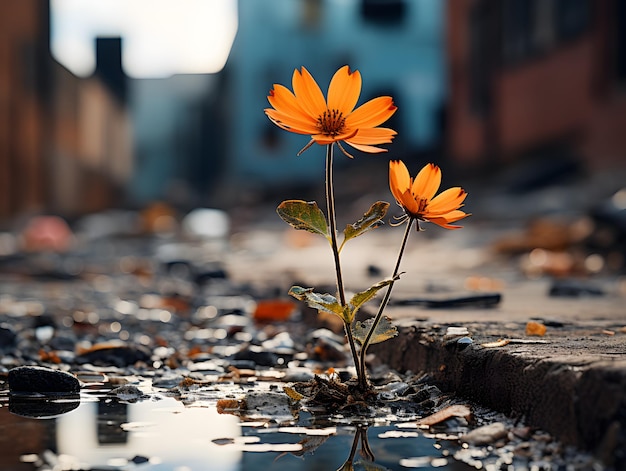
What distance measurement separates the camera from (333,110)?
1656mm

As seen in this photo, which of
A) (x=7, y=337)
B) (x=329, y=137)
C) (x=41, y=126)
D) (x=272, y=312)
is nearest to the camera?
(x=329, y=137)

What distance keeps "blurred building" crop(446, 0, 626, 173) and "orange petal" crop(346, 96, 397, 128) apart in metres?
10.1

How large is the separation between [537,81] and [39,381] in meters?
12.7

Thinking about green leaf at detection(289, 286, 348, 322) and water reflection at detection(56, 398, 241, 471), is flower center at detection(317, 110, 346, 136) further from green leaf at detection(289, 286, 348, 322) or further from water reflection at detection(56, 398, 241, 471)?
water reflection at detection(56, 398, 241, 471)

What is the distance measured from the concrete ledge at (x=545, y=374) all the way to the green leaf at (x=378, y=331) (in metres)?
0.18

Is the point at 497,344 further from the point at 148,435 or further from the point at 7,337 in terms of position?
the point at 7,337

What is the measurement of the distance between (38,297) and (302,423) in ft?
10.5

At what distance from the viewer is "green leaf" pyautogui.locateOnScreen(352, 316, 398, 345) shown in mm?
1781

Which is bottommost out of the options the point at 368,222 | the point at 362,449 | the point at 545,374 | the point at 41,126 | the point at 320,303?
the point at 362,449

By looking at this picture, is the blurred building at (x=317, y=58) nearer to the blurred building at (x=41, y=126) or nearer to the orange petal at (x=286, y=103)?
the blurred building at (x=41, y=126)

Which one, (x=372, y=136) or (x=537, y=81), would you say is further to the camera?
(x=537, y=81)

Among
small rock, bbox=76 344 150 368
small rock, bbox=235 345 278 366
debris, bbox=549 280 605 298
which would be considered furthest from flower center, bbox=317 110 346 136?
debris, bbox=549 280 605 298

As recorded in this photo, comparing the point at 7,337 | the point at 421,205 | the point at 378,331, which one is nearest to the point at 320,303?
the point at 378,331

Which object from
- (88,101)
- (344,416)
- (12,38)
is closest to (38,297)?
(344,416)
